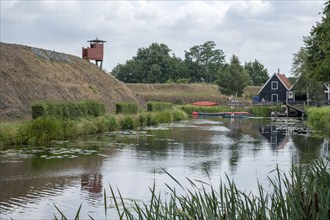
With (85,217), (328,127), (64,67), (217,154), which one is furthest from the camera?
(64,67)

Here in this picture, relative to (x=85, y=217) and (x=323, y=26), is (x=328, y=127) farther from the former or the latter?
(x=85, y=217)

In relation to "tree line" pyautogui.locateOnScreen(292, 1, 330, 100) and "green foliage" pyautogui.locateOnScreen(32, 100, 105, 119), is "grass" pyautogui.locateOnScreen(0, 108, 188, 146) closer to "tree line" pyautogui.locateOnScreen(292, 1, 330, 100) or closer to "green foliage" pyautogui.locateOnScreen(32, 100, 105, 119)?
"green foliage" pyautogui.locateOnScreen(32, 100, 105, 119)

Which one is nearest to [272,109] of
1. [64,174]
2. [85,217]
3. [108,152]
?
[108,152]

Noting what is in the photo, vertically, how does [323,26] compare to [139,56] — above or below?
below

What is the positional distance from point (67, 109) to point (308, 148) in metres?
14.8

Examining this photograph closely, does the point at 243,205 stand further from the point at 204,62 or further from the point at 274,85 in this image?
the point at 204,62

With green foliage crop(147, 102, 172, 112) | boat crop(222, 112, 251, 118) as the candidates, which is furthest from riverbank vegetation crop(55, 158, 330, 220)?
boat crop(222, 112, 251, 118)

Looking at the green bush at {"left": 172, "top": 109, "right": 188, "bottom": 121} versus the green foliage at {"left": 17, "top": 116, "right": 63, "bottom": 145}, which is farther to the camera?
the green bush at {"left": 172, "top": 109, "right": 188, "bottom": 121}

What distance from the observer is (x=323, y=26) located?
2309 cm

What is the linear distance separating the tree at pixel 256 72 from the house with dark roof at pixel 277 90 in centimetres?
3740

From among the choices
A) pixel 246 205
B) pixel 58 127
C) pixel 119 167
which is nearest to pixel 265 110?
pixel 58 127

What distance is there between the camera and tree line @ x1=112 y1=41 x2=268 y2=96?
115750 mm

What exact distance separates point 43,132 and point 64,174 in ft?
34.6

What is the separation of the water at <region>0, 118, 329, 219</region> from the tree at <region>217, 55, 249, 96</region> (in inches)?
2323
